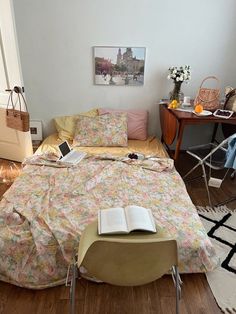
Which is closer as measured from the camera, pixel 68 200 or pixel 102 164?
pixel 68 200

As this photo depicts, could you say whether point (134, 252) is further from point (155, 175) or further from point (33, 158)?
point (33, 158)

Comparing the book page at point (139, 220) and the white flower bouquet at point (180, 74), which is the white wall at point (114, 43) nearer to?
the white flower bouquet at point (180, 74)

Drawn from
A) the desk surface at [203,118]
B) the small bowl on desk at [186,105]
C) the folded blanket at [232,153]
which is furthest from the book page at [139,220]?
the small bowl on desk at [186,105]

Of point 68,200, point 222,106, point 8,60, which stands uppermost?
point 8,60

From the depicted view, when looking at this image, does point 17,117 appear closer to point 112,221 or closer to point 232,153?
point 112,221

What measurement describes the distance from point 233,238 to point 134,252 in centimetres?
137

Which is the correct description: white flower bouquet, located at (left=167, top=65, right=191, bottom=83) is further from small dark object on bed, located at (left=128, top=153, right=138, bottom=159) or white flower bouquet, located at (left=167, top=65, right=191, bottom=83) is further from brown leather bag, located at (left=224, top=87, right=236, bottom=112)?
small dark object on bed, located at (left=128, top=153, right=138, bottom=159)

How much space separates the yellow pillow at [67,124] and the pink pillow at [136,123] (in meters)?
0.15

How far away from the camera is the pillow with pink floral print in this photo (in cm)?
280

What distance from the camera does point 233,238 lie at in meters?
1.95

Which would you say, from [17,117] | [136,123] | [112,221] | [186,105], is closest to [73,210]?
[112,221]

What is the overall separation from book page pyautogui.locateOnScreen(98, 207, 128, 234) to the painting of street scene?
2010mm

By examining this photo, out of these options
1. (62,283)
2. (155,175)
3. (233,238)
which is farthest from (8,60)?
(233,238)

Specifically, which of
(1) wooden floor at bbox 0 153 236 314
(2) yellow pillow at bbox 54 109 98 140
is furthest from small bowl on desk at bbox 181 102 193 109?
(1) wooden floor at bbox 0 153 236 314
